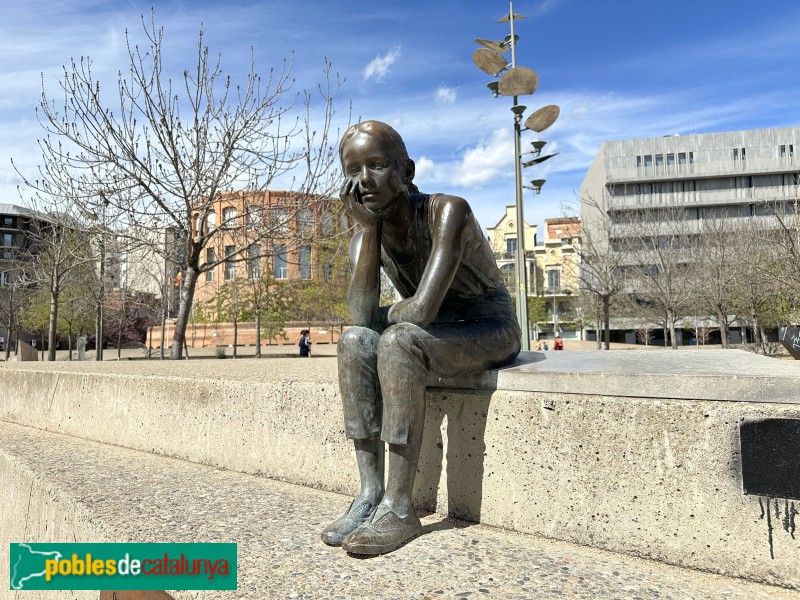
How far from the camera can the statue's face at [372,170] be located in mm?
2254

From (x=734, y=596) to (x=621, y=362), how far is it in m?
1.17

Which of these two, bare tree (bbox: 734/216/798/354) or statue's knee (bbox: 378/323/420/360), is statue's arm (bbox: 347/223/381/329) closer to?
statue's knee (bbox: 378/323/420/360)

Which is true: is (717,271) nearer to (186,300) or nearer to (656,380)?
(186,300)

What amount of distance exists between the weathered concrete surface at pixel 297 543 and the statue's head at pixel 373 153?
1.33 m

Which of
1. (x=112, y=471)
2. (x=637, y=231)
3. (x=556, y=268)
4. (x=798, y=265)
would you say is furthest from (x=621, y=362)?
(x=556, y=268)

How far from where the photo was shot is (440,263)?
2.24 meters

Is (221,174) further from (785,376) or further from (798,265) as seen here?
(798,265)

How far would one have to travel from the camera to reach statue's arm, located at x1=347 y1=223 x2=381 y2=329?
2.39 m

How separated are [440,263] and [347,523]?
103 centimetres

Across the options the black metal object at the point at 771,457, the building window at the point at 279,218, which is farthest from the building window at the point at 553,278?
the black metal object at the point at 771,457

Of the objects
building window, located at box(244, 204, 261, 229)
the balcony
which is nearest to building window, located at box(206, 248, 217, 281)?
building window, located at box(244, 204, 261, 229)

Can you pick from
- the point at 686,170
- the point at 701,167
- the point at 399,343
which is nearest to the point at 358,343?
the point at 399,343

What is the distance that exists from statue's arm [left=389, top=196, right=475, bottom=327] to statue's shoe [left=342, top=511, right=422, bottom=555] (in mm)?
721

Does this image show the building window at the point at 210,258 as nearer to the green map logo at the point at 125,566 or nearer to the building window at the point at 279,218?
the building window at the point at 279,218
